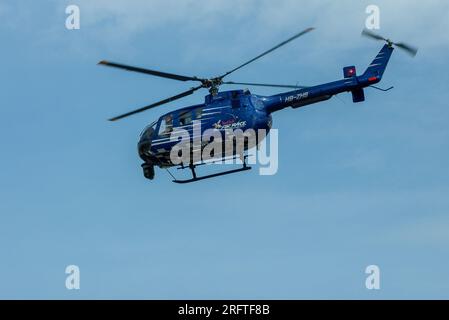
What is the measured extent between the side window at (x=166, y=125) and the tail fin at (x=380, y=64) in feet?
31.4

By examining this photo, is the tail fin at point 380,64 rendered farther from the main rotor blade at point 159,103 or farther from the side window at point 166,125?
the side window at point 166,125

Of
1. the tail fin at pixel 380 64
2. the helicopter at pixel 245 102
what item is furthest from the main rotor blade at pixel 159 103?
the tail fin at pixel 380 64

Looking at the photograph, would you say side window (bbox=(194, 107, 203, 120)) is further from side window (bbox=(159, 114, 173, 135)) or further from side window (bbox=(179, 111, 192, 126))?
side window (bbox=(159, 114, 173, 135))

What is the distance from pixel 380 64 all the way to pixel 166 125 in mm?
10636

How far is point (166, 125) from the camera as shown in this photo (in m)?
51.4

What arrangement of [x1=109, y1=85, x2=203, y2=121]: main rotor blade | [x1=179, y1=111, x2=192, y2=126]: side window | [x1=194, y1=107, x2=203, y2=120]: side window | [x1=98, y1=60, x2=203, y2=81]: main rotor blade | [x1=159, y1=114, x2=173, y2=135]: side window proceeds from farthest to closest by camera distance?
[x1=159, y1=114, x2=173, y2=135]: side window < [x1=179, y1=111, x2=192, y2=126]: side window < [x1=194, y1=107, x2=203, y2=120]: side window < [x1=109, y1=85, x2=203, y2=121]: main rotor blade < [x1=98, y1=60, x2=203, y2=81]: main rotor blade

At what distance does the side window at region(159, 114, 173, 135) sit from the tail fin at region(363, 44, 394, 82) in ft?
31.4

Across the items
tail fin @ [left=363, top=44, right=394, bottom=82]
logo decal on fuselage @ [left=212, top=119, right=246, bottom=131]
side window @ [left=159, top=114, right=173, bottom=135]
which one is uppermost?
tail fin @ [left=363, top=44, right=394, bottom=82]

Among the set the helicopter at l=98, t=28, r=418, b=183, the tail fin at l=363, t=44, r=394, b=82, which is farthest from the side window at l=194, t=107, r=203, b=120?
the tail fin at l=363, t=44, r=394, b=82

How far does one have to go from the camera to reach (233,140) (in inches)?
1930

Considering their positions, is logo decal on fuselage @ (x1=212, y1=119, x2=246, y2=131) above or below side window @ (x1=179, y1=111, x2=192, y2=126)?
below

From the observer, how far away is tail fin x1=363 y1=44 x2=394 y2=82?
4919cm
